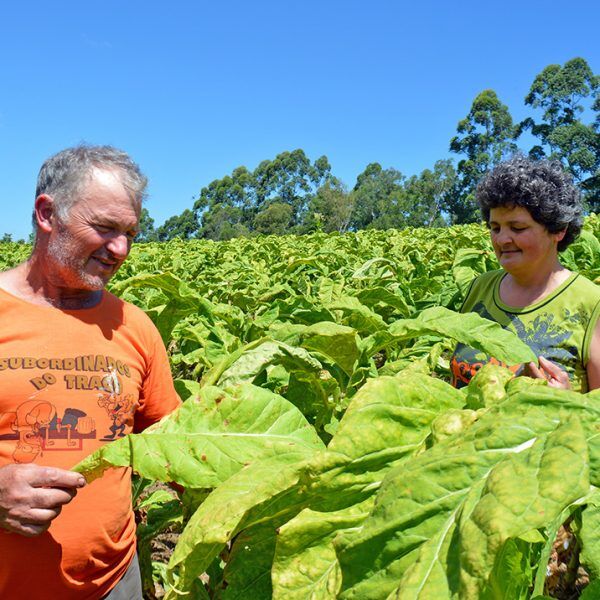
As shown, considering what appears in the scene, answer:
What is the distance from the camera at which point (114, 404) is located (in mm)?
2047

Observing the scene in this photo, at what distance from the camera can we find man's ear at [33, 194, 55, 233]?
2.05 metres

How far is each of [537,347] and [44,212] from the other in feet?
6.38

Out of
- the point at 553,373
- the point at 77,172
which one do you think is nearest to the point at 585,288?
the point at 553,373

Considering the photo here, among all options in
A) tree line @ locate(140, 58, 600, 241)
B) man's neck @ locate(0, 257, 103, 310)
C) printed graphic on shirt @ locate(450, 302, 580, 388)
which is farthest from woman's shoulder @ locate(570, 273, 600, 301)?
tree line @ locate(140, 58, 600, 241)

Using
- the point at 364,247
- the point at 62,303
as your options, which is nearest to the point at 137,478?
the point at 62,303

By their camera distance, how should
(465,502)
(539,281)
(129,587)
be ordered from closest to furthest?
(465,502), (129,587), (539,281)

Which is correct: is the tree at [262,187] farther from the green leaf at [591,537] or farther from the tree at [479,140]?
the green leaf at [591,537]

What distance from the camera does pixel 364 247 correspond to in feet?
40.9

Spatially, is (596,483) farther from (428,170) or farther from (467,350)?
(428,170)

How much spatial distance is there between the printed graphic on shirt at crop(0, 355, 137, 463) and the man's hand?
8.9 inches

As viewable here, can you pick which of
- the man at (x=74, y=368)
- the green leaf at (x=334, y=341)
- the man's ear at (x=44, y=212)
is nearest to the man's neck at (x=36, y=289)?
the man at (x=74, y=368)

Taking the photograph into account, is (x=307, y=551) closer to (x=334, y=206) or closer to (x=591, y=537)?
(x=591, y=537)

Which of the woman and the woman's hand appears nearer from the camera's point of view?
the woman's hand

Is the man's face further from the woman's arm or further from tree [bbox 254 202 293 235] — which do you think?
tree [bbox 254 202 293 235]
